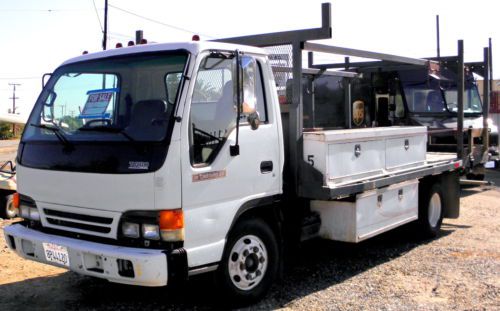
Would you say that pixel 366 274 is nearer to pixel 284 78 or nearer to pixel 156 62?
pixel 284 78

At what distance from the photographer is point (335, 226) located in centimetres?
544

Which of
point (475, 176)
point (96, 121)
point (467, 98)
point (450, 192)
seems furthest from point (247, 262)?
point (467, 98)

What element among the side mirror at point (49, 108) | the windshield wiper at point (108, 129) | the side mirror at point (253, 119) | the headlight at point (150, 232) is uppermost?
the side mirror at point (49, 108)

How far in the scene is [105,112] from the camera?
431 centimetres

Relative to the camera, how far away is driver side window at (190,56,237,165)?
409cm

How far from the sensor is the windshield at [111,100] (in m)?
4.04

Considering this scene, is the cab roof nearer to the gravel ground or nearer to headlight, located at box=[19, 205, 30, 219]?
headlight, located at box=[19, 205, 30, 219]

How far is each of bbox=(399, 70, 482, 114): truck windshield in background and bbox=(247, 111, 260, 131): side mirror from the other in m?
6.88

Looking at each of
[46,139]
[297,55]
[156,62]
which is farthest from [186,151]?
[297,55]

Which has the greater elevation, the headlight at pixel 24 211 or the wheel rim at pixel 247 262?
the headlight at pixel 24 211

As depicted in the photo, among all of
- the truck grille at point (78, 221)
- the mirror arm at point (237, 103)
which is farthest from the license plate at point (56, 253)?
the mirror arm at point (237, 103)

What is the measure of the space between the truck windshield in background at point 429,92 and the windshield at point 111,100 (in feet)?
24.3

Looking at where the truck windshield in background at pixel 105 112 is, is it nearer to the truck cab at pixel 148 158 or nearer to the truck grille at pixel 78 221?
the truck cab at pixel 148 158

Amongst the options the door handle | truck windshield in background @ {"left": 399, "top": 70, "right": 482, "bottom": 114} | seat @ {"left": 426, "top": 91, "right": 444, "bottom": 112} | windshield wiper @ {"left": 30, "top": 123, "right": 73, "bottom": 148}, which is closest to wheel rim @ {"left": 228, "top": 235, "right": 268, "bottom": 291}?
the door handle
